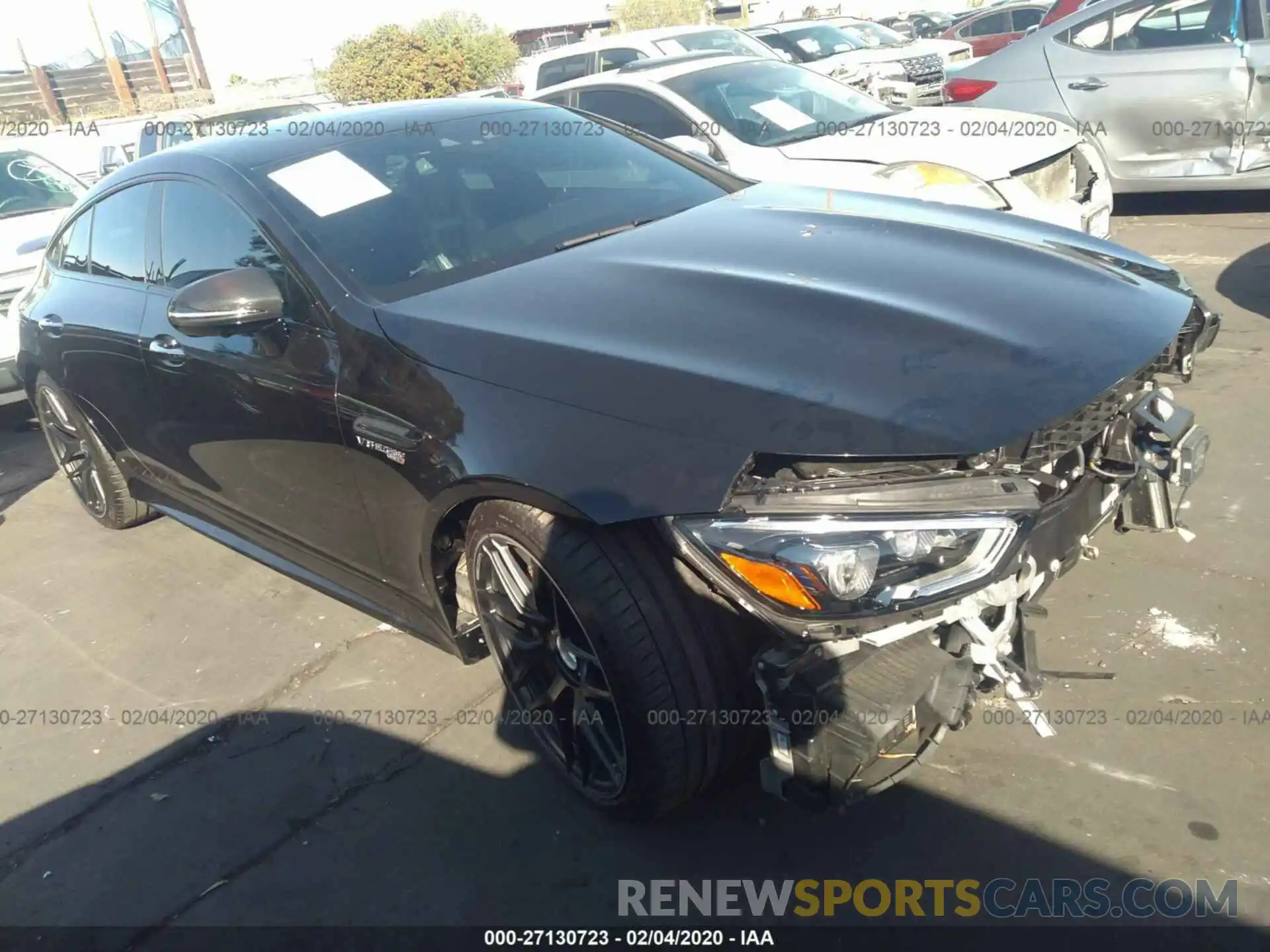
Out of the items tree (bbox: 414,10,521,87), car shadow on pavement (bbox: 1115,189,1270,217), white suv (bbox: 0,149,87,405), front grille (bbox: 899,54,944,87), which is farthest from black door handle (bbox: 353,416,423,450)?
tree (bbox: 414,10,521,87)

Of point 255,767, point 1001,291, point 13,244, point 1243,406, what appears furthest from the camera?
point 13,244

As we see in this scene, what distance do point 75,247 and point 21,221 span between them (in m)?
3.53

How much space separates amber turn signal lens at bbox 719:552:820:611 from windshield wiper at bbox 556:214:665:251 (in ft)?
4.49

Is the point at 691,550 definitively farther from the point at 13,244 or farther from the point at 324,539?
the point at 13,244

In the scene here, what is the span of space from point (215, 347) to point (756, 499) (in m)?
1.95

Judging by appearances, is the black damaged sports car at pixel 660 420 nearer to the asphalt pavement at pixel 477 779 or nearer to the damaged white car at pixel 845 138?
the asphalt pavement at pixel 477 779

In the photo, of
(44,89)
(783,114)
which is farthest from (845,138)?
(44,89)

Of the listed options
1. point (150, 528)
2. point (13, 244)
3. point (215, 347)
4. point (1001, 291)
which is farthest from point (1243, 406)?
point (13, 244)

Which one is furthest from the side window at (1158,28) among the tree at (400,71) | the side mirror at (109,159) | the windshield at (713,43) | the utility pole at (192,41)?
the utility pole at (192,41)

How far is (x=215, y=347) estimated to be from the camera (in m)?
3.16

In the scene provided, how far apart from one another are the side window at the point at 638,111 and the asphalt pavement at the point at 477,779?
157 inches

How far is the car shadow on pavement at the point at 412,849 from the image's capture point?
93.0 inches

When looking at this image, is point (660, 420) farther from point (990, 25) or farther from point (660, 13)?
point (660, 13)

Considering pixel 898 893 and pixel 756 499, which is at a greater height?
pixel 756 499
